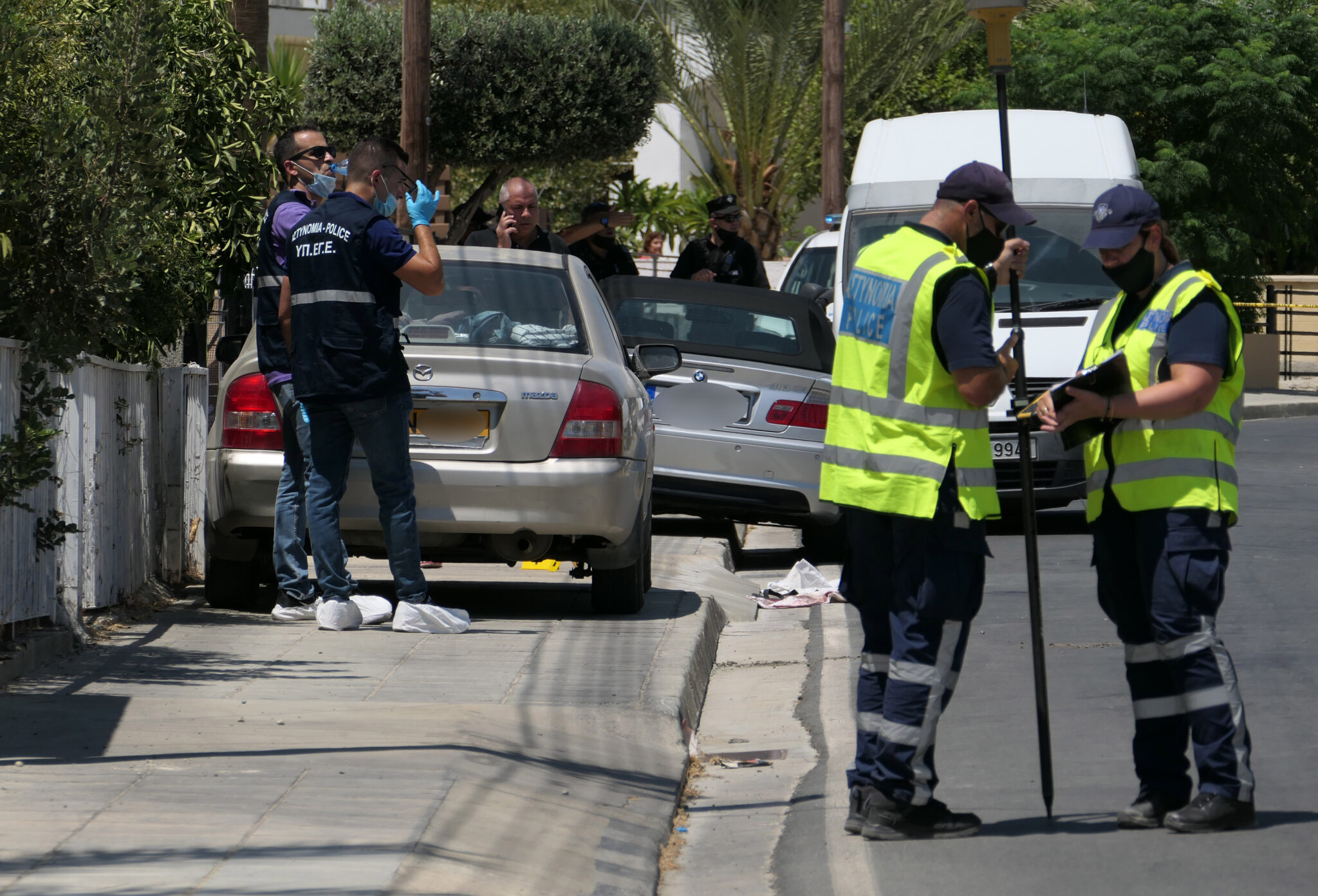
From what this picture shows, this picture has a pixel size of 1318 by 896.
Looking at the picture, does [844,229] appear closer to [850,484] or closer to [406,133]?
[406,133]

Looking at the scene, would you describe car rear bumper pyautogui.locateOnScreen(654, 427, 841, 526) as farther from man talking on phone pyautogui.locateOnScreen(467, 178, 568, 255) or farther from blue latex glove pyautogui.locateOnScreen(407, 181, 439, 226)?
blue latex glove pyautogui.locateOnScreen(407, 181, 439, 226)

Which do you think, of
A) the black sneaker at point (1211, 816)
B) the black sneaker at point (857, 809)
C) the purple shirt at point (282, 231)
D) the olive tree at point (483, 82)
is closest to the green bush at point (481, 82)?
the olive tree at point (483, 82)

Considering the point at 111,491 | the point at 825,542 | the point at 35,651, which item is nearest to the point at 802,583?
the point at 825,542

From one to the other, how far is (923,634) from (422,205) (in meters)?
3.74

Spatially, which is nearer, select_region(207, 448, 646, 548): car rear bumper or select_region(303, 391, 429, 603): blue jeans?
select_region(303, 391, 429, 603): blue jeans

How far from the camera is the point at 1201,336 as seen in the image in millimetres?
5082

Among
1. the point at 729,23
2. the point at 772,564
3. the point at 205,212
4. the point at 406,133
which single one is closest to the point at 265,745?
the point at 205,212

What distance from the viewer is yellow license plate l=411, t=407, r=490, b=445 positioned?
8078mm

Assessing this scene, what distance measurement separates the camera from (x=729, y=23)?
91.5ft

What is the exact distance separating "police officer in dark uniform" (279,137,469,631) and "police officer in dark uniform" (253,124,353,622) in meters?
0.13

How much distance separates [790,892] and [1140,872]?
0.86 metres

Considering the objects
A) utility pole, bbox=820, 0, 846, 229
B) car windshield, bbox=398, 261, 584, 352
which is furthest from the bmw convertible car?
utility pole, bbox=820, 0, 846, 229

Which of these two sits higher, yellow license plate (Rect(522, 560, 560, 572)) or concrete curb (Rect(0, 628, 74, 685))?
concrete curb (Rect(0, 628, 74, 685))

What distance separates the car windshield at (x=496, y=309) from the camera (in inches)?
332
